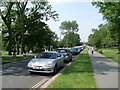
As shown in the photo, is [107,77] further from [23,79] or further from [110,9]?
[110,9]

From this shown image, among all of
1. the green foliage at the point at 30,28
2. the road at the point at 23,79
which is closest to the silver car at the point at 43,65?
the road at the point at 23,79

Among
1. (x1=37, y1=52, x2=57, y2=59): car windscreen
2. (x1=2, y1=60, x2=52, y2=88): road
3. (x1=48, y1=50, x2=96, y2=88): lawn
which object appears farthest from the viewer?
(x1=37, y1=52, x2=57, y2=59): car windscreen

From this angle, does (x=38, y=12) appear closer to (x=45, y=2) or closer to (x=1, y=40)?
(x=45, y=2)

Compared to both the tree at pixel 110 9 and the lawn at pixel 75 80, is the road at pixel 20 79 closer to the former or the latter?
the lawn at pixel 75 80

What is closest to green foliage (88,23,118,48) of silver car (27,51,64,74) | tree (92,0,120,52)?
tree (92,0,120,52)

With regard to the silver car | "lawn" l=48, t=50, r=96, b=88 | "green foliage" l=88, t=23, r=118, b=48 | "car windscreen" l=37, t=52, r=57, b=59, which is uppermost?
"green foliage" l=88, t=23, r=118, b=48

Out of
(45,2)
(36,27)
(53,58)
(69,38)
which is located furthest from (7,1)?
(69,38)

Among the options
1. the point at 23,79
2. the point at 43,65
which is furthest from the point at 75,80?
the point at 43,65

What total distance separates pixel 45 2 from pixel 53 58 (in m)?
32.3

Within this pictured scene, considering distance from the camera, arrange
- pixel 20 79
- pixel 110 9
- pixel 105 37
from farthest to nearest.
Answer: pixel 105 37, pixel 110 9, pixel 20 79

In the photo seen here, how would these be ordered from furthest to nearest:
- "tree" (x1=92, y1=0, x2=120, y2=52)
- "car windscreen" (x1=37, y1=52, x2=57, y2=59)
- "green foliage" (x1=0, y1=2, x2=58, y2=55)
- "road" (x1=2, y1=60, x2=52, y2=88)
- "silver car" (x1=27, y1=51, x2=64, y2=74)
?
"green foliage" (x1=0, y1=2, x2=58, y2=55) → "tree" (x1=92, y1=0, x2=120, y2=52) → "car windscreen" (x1=37, y1=52, x2=57, y2=59) → "silver car" (x1=27, y1=51, x2=64, y2=74) → "road" (x1=2, y1=60, x2=52, y2=88)

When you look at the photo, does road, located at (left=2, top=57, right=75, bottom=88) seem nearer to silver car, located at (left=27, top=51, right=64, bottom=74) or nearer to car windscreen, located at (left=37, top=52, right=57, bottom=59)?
silver car, located at (left=27, top=51, right=64, bottom=74)

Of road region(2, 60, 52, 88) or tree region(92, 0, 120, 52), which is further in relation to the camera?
tree region(92, 0, 120, 52)

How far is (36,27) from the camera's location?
5788 centimetres
